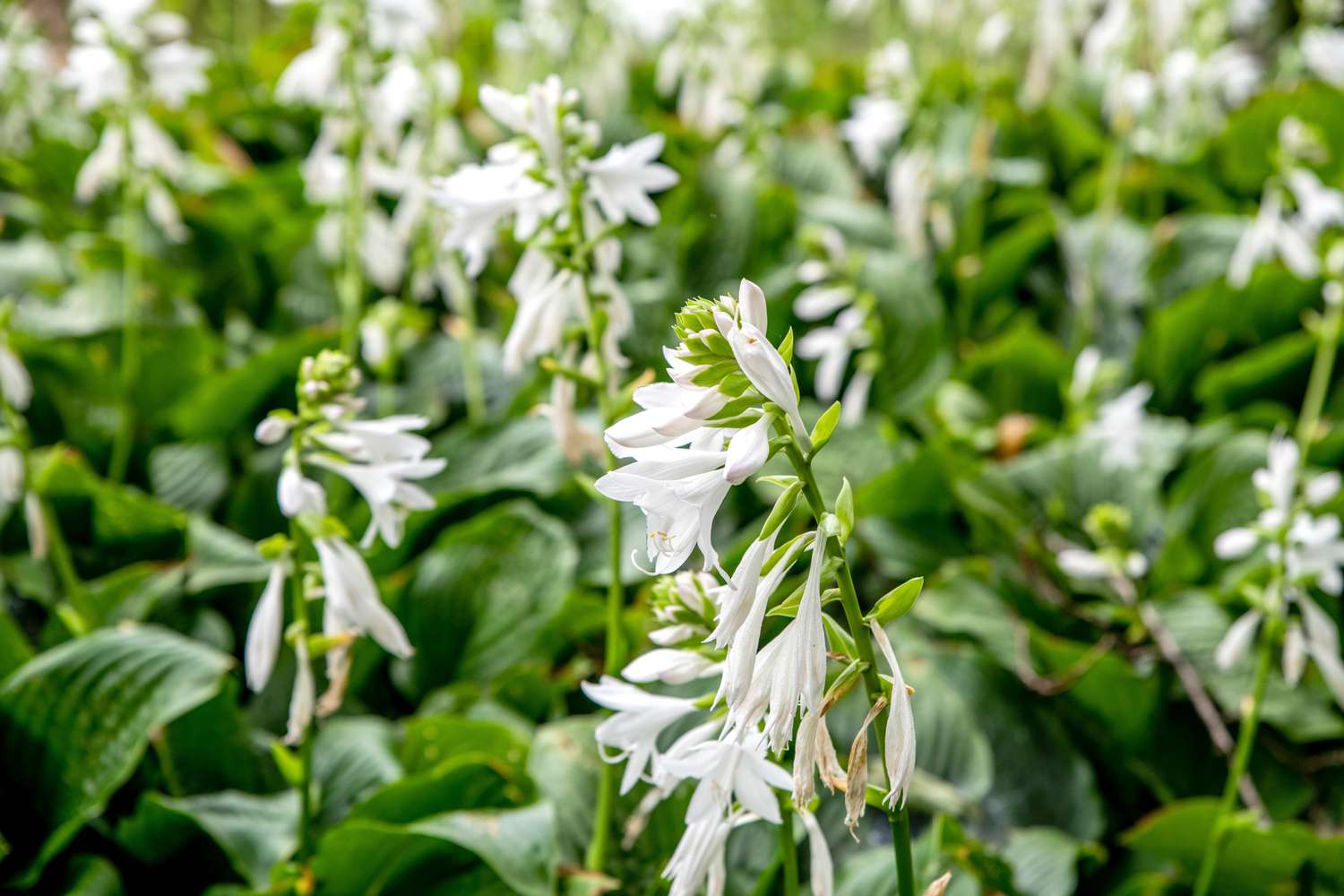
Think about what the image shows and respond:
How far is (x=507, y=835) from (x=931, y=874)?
2.02 ft

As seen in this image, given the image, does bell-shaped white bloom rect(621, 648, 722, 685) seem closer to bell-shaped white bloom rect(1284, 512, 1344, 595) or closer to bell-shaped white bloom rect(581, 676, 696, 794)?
bell-shaped white bloom rect(581, 676, 696, 794)

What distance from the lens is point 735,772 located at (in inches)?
42.8

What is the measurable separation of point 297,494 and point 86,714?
29.2 inches

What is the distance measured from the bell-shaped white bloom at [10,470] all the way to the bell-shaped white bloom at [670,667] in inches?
49.6

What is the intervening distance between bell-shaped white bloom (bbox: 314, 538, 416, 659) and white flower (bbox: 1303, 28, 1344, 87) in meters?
4.42

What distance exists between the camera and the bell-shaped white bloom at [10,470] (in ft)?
6.36

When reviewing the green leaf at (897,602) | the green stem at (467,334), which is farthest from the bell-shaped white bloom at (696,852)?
the green stem at (467,334)

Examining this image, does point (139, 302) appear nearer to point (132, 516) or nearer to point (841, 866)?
point (132, 516)

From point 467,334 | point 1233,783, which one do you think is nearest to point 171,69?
point 467,334

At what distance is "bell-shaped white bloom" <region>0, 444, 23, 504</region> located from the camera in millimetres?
1939

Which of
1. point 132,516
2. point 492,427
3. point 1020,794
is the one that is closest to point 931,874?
point 1020,794

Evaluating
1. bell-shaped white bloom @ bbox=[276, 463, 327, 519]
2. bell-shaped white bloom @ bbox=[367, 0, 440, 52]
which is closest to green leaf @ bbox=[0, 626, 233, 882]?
bell-shaped white bloom @ bbox=[276, 463, 327, 519]

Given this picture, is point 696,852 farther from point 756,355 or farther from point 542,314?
point 542,314

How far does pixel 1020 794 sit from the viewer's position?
2240mm
